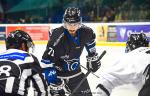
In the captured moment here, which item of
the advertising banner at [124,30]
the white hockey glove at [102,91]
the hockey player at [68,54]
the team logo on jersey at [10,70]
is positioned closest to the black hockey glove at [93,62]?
the hockey player at [68,54]

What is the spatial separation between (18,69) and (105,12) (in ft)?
18.1

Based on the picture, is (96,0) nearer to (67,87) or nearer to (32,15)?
(32,15)

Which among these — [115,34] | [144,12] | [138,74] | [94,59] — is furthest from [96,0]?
[138,74]

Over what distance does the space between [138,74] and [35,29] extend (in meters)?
5.43

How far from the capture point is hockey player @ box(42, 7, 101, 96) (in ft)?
10.6

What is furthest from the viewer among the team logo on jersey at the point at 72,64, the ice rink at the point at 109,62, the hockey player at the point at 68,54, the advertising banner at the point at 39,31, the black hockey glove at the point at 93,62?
the advertising banner at the point at 39,31

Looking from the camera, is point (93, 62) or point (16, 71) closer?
point (16, 71)

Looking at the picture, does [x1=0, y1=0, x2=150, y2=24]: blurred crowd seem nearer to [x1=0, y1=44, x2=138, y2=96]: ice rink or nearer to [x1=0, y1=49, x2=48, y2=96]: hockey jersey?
[x1=0, y1=44, x2=138, y2=96]: ice rink

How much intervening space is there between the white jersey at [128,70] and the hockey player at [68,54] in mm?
1349

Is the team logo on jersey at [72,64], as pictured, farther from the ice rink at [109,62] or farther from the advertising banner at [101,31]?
the advertising banner at [101,31]

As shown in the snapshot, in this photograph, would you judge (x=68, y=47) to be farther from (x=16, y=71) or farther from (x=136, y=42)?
(x=136, y=42)

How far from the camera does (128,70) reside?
1838 millimetres

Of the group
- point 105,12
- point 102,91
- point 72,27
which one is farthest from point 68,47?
point 105,12

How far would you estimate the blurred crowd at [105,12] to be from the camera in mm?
7207
